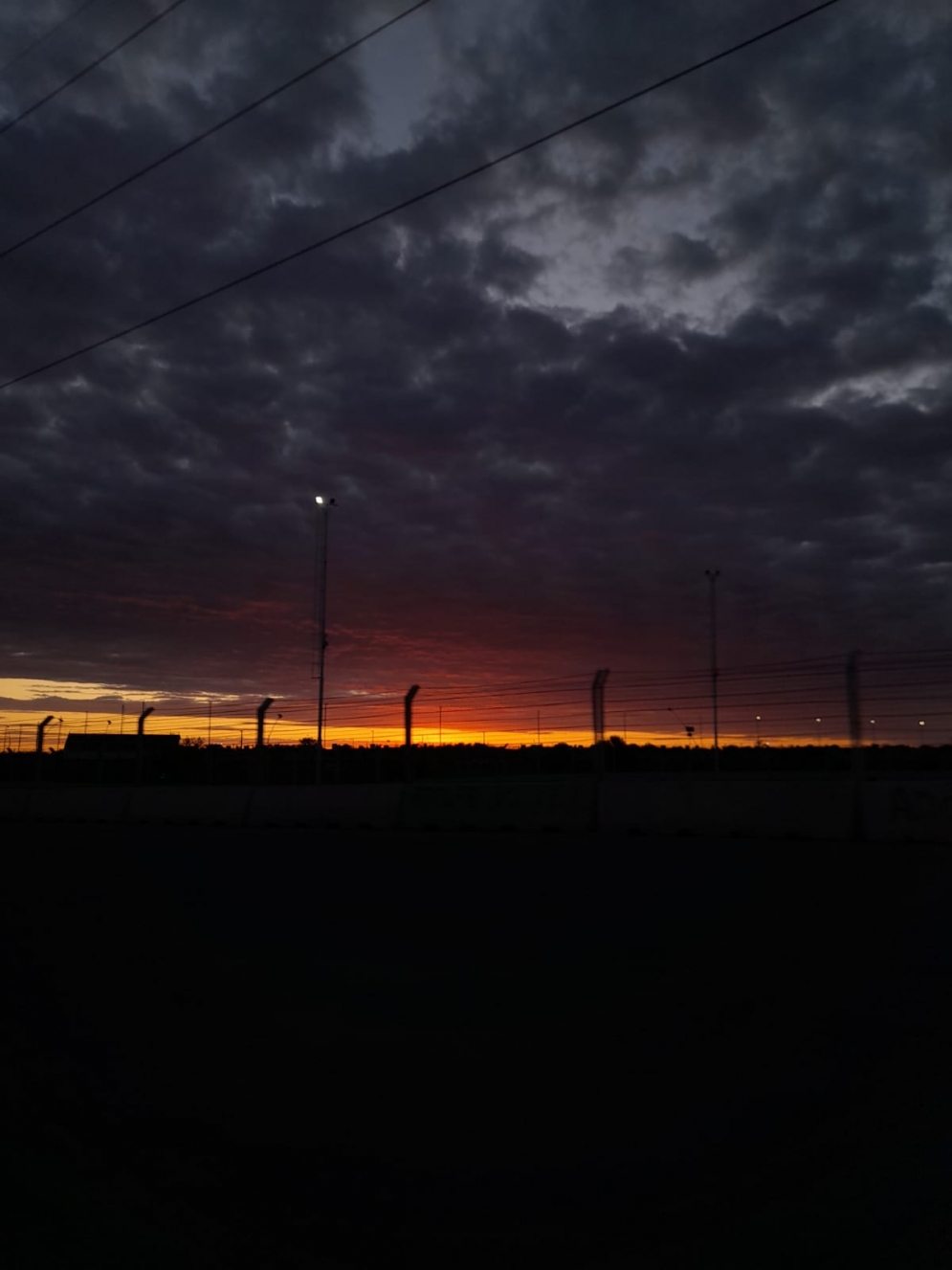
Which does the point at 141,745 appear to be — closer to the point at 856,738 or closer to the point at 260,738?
the point at 260,738

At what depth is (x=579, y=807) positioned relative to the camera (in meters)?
15.7

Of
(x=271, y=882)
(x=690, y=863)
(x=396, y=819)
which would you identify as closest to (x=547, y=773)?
(x=396, y=819)

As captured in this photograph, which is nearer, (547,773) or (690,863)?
(690,863)

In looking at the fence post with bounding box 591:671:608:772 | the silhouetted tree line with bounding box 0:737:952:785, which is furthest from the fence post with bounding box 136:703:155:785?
the fence post with bounding box 591:671:608:772

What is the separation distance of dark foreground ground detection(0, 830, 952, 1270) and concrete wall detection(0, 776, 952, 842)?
5213 millimetres

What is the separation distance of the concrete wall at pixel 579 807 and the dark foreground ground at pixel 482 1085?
521 cm

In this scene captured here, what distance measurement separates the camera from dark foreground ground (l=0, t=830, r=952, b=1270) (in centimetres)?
271

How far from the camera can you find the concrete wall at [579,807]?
504 inches

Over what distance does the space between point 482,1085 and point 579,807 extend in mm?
12041

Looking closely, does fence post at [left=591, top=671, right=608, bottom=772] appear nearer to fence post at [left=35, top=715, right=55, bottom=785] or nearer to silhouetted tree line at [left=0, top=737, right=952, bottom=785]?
silhouetted tree line at [left=0, top=737, right=952, bottom=785]

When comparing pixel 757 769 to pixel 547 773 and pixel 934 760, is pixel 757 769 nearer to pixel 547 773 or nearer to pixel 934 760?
pixel 934 760

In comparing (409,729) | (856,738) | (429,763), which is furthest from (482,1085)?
(429,763)

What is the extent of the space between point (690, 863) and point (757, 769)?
1893 centimetres

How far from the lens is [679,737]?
52.3ft
